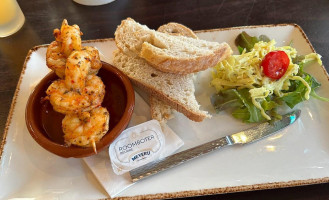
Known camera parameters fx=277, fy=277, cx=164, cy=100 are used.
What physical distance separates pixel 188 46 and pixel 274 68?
2.04ft

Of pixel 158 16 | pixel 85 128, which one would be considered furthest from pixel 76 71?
pixel 158 16

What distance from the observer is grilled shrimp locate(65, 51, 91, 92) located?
153cm

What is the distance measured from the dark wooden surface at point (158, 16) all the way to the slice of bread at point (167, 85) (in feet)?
2.77

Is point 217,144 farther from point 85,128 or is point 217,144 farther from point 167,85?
point 85,128

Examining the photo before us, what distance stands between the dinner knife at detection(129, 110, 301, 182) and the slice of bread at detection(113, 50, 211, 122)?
20cm

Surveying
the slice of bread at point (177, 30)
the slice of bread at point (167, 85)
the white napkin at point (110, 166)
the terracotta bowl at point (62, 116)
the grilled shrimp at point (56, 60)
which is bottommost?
the white napkin at point (110, 166)

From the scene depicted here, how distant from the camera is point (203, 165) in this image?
1706 mm

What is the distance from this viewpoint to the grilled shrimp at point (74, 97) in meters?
1.51

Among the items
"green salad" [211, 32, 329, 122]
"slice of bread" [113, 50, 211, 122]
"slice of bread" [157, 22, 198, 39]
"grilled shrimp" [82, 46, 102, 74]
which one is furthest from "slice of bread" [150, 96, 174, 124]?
"slice of bread" [157, 22, 198, 39]

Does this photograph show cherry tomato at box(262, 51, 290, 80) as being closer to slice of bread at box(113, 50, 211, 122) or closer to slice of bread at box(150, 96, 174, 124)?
slice of bread at box(113, 50, 211, 122)

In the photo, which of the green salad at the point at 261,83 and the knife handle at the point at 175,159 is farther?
the green salad at the point at 261,83

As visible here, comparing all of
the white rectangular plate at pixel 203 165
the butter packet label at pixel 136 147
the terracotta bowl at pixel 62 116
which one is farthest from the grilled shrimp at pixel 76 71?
the white rectangular plate at pixel 203 165

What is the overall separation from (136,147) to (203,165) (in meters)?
0.43

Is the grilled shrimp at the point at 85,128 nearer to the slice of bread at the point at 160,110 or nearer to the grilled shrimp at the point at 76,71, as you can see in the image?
the grilled shrimp at the point at 76,71
